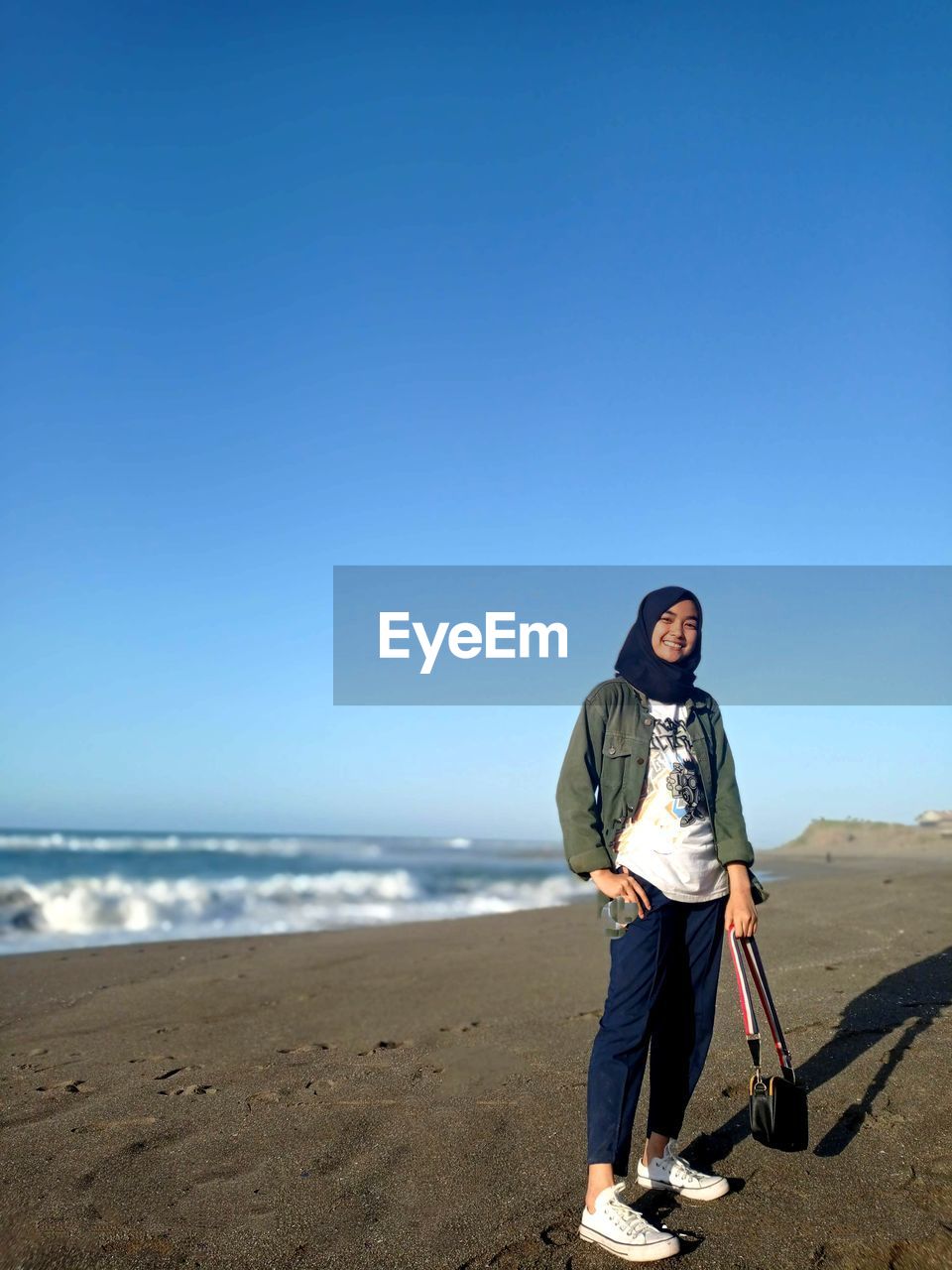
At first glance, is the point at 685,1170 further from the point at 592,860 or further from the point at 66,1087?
the point at 66,1087

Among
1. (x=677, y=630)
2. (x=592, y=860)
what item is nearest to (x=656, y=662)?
(x=677, y=630)

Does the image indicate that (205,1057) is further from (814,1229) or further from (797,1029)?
(814,1229)

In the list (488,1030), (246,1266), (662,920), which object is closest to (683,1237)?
(662,920)

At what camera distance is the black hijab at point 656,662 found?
10.5ft

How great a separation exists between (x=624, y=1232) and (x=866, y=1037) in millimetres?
2424

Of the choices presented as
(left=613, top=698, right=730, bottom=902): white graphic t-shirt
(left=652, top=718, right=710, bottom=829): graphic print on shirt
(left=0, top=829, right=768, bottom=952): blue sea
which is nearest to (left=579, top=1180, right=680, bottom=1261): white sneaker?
(left=613, top=698, right=730, bottom=902): white graphic t-shirt

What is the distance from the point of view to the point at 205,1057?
16.5ft

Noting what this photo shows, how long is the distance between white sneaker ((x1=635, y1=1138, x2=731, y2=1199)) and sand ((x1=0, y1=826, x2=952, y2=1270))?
0.12 ft

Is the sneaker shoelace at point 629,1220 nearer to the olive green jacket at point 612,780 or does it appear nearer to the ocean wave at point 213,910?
the olive green jacket at point 612,780

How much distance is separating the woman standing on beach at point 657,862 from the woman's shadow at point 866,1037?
0.52 metres

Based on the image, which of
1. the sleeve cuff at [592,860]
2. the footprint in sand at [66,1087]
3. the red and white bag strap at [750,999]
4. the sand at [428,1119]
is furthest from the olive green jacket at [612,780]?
the footprint in sand at [66,1087]

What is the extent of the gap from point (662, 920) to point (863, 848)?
99.1 feet

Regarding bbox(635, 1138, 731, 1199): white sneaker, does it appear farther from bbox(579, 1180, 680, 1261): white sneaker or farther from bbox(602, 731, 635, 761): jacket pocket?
bbox(602, 731, 635, 761): jacket pocket

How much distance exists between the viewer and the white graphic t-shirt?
9.84 ft
